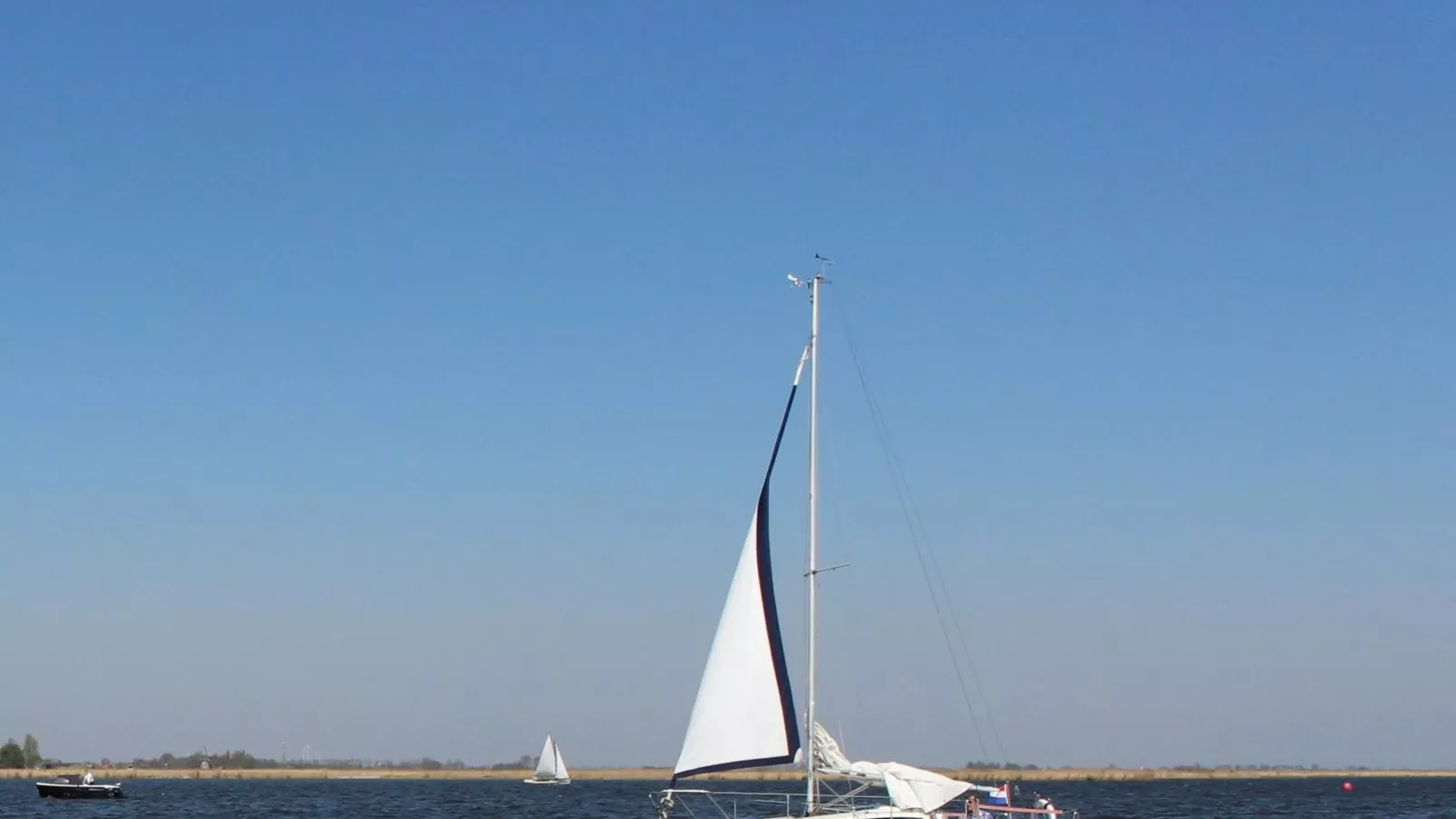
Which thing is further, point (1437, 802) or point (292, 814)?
point (1437, 802)

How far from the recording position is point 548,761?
532 feet

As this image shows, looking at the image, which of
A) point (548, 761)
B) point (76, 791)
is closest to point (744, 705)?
point (76, 791)

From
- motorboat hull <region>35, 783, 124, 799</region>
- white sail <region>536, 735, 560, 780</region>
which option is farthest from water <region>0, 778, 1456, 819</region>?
white sail <region>536, 735, 560, 780</region>

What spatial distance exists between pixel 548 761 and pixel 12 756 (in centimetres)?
7097

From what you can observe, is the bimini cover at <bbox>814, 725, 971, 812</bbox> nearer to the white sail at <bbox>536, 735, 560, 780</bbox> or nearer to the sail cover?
the sail cover

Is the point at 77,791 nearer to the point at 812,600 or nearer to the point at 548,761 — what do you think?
the point at 548,761

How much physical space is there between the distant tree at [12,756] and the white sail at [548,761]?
223ft

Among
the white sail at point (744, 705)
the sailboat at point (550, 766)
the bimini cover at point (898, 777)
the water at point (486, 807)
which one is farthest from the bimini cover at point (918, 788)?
the sailboat at point (550, 766)

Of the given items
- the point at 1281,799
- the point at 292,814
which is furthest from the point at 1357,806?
the point at 292,814

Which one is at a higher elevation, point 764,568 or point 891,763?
point 764,568

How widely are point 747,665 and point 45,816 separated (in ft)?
191

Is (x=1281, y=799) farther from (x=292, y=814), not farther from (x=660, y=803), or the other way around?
(x=660, y=803)

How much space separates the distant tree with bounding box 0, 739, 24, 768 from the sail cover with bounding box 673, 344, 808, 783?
17462 centimetres

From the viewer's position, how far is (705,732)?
117ft
